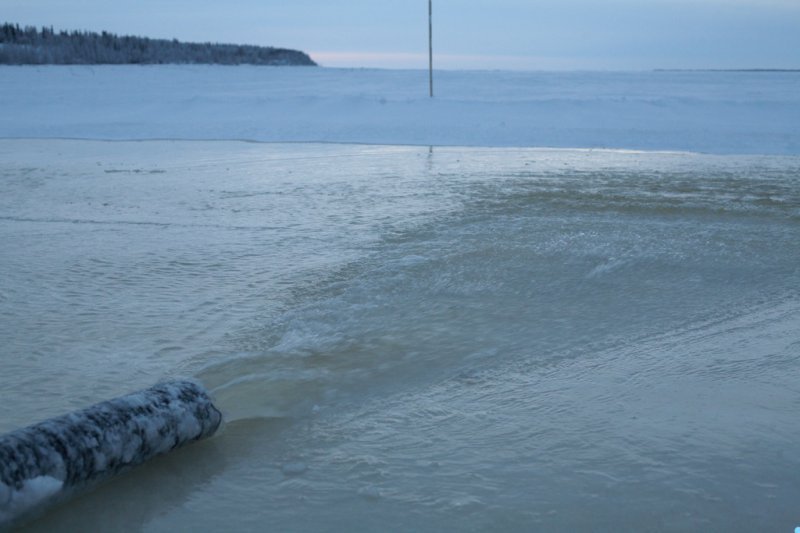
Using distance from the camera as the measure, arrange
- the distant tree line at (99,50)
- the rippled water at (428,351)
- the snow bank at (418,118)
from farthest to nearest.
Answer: the distant tree line at (99,50) < the snow bank at (418,118) < the rippled water at (428,351)

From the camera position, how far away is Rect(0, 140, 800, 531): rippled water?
248 centimetres

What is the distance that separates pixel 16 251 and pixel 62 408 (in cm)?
300

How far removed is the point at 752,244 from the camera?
5.91 m

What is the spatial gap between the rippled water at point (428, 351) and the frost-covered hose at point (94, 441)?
0.27 feet

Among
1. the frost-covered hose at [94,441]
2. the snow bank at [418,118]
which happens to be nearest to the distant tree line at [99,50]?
the snow bank at [418,118]

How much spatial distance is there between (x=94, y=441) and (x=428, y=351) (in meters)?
1.62

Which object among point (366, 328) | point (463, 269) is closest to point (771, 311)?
point (463, 269)

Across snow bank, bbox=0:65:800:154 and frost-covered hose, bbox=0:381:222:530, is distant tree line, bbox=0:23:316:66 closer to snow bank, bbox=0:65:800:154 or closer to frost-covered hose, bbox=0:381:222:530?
snow bank, bbox=0:65:800:154

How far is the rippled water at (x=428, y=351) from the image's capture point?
2.48m

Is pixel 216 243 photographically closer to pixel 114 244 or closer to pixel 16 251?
pixel 114 244

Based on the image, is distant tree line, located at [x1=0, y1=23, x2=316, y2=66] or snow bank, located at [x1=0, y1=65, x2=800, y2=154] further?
distant tree line, located at [x1=0, y1=23, x2=316, y2=66]

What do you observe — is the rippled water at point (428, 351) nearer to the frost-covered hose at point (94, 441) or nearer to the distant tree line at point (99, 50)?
the frost-covered hose at point (94, 441)

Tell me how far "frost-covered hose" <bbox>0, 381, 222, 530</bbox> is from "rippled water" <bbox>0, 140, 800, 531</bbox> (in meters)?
0.08

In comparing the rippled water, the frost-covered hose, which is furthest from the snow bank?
the frost-covered hose
